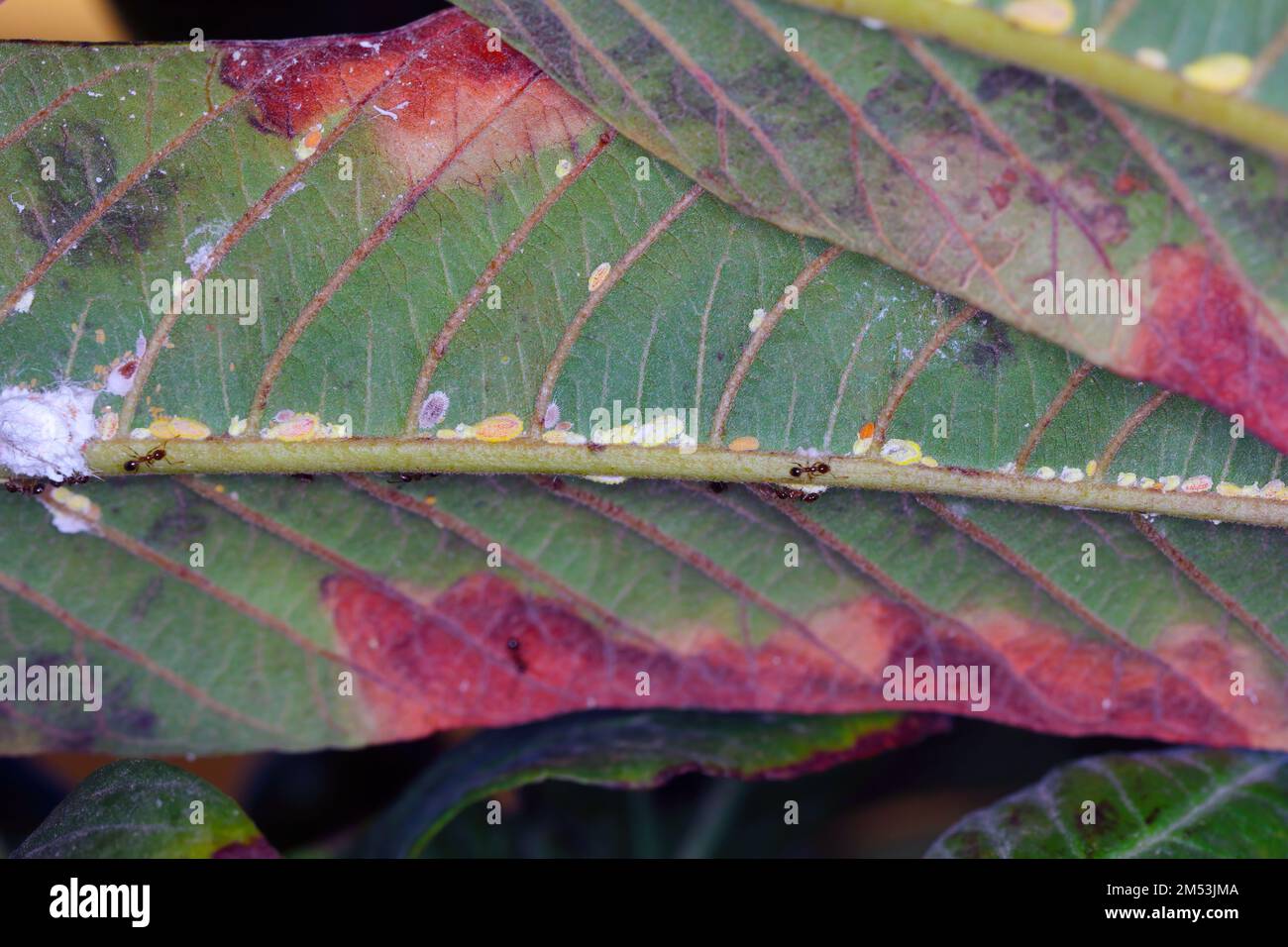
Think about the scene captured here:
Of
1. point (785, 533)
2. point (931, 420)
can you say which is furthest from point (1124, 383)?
point (785, 533)

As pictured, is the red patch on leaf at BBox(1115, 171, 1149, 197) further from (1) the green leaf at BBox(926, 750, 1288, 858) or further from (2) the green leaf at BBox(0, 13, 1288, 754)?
(1) the green leaf at BBox(926, 750, 1288, 858)

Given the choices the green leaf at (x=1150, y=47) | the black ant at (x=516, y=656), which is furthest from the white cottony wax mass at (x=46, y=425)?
the green leaf at (x=1150, y=47)

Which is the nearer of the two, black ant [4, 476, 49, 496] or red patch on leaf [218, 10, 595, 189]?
red patch on leaf [218, 10, 595, 189]

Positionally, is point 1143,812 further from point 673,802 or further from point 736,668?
point 673,802

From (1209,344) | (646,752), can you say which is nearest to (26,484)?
(646,752)

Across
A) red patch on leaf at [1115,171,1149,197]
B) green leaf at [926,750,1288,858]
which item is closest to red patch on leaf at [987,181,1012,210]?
red patch on leaf at [1115,171,1149,197]

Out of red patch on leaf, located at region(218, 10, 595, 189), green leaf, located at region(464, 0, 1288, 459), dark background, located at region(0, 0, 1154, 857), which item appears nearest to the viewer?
green leaf, located at region(464, 0, 1288, 459)

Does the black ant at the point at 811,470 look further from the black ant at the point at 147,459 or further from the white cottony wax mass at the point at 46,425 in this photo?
the white cottony wax mass at the point at 46,425
